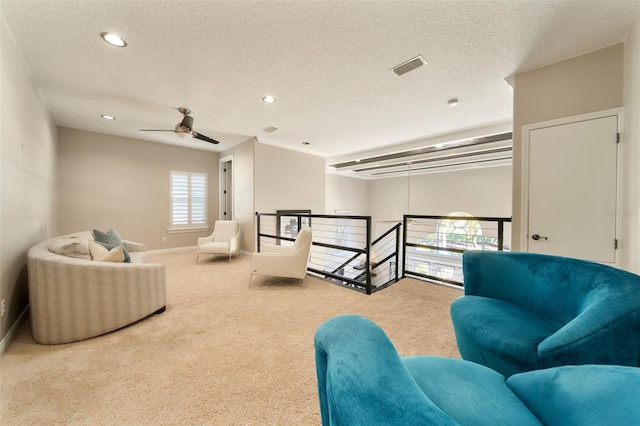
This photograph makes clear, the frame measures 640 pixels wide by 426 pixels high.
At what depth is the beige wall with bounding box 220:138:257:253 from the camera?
5.20m

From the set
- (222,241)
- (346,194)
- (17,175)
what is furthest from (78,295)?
(346,194)

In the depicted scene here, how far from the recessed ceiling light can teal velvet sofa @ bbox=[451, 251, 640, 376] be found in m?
3.45

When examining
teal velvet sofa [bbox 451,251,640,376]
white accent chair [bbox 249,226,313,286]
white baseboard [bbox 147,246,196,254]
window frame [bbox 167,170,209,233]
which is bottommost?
white baseboard [bbox 147,246,196,254]

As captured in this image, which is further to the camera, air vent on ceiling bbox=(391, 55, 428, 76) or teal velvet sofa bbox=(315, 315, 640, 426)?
air vent on ceiling bbox=(391, 55, 428, 76)

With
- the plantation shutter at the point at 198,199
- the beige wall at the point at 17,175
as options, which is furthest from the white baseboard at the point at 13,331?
the plantation shutter at the point at 198,199

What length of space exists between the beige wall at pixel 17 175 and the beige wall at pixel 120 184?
65.5 inches

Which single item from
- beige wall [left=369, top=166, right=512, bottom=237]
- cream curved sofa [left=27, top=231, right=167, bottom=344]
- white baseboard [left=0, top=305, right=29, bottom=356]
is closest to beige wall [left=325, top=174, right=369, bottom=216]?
beige wall [left=369, top=166, right=512, bottom=237]

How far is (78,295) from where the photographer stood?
6.29 feet

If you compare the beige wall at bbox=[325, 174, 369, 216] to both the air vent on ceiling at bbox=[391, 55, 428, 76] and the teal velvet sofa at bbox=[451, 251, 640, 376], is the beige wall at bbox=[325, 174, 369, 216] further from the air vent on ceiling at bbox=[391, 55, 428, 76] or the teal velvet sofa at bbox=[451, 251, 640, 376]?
the teal velvet sofa at bbox=[451, 251, 640, 376]

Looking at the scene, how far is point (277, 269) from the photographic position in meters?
3.21

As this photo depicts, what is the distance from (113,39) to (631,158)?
15.0ft

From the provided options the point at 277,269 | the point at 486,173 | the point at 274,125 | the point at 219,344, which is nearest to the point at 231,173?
the point at 274,125

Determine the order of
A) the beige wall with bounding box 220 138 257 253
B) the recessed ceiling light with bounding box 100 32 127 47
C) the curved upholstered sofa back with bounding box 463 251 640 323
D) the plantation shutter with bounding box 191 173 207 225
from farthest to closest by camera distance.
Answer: the plantation shutter with bounding box 191 173 207 225
the beige wall with bounding box 220 138 257 253
the recessed ceiling light with bounding box 100 32 127 47
the curved upholstered sofa back with bounding box 463 251 640 323

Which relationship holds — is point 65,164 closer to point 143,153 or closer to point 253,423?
point 143,153
